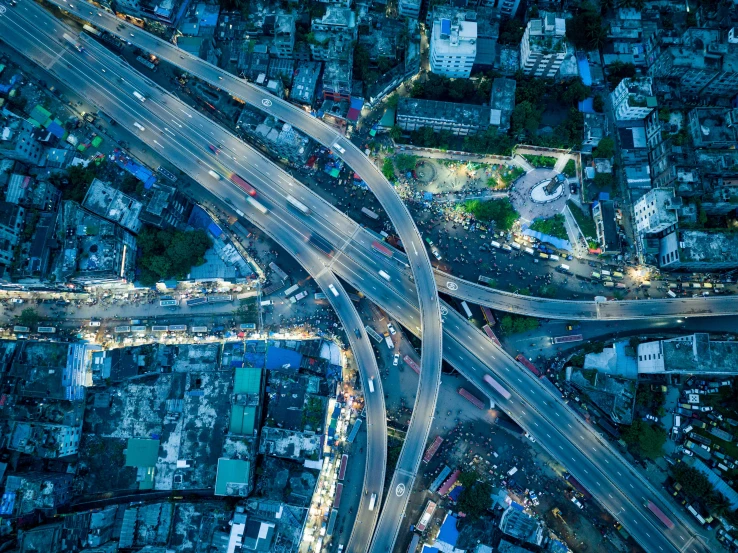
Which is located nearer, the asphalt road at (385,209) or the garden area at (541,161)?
the asphalt road at (385,209)

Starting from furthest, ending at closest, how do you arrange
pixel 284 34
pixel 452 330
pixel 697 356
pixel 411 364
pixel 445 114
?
1. pixel 284 34
2. pixel 445 114
3. pixel 411 364
4. pixel 452 330
5. pixel 697 356

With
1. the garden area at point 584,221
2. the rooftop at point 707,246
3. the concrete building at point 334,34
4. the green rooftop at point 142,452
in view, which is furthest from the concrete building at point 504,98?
the green rooftop at point 142,452

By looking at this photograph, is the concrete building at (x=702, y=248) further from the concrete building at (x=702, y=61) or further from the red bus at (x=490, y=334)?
the red bus at (x=490, y=334)

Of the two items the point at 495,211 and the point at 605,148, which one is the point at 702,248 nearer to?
the point at 605,148

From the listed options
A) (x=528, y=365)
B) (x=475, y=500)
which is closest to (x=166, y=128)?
(x=528, y=365)

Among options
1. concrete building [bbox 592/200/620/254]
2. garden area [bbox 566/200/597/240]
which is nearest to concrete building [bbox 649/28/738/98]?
concrete building [bbox 592/200/620/254]

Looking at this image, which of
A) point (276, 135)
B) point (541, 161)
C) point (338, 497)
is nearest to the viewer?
point (338, 497)

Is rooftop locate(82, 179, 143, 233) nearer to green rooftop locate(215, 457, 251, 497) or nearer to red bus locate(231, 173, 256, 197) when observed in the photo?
red bus locate(231, 173, 256, 197)
